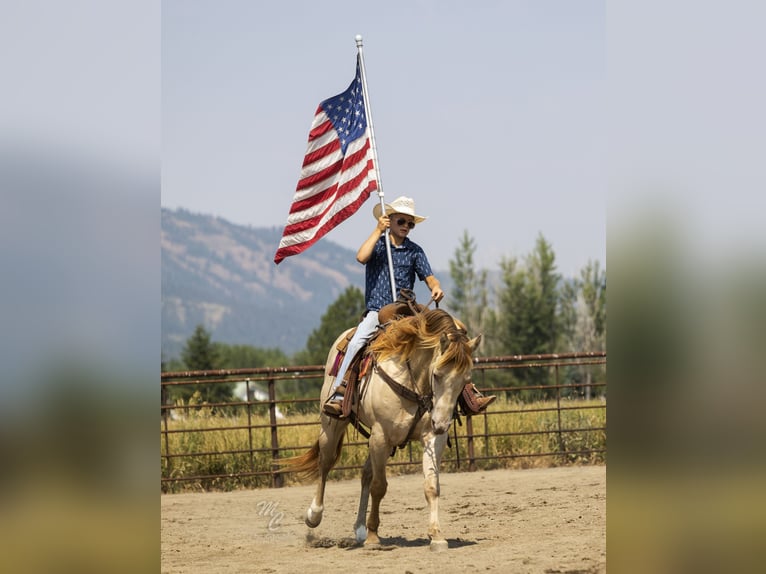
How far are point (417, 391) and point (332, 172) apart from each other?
2434mm

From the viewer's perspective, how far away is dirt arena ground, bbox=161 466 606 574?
691 centimetres

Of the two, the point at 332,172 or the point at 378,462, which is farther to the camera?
the point at 332,172

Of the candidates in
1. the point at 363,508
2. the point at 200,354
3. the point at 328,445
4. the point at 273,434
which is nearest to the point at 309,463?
the point at 328,445

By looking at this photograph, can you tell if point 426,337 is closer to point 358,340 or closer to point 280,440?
point 358,340

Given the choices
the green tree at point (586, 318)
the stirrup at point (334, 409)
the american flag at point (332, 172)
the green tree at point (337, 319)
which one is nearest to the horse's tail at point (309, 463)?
the stirrup at point (334, 409)

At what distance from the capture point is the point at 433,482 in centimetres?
720

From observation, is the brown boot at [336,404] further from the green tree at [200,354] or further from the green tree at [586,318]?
the green tree at [200,354]

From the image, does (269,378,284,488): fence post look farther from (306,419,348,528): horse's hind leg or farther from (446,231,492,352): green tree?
(446,231,492,352): green tree

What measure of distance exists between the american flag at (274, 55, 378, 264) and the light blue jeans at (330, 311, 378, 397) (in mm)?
1029

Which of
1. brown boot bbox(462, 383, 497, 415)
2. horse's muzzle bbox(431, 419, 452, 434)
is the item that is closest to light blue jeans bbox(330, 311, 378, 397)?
brown boot bbox(462, 383, 497, 415)

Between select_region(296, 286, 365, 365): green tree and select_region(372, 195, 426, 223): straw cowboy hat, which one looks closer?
select_region(372, 195, 426, 223): straw cowboy hat

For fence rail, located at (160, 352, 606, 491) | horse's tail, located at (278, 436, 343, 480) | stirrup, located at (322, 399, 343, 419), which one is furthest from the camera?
fence rail, located at (160, 352, 606, 491)
